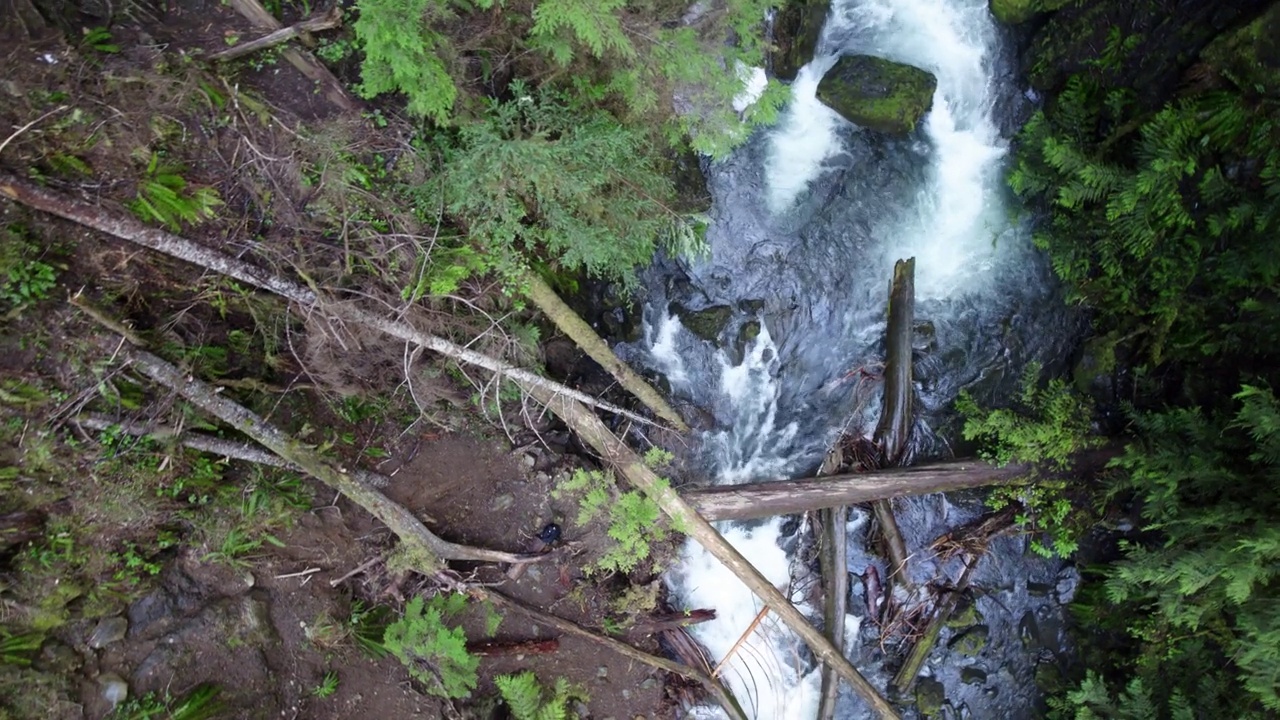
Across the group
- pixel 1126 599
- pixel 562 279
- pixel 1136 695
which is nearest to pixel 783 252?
pixel 562 279

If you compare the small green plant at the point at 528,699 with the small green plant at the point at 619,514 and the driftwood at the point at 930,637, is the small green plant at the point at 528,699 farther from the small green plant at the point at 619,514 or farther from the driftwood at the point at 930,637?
the driftwood at the point at 930,637

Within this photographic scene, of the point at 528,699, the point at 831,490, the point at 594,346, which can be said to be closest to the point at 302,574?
the point at 528,699

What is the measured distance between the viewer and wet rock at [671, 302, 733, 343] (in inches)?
297

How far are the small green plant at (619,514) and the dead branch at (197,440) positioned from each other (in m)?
2.22

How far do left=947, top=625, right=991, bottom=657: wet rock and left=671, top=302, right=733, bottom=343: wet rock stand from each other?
4656 millimetres

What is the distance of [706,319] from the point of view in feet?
24.8

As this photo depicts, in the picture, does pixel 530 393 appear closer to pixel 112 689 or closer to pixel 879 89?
pixel 112 689

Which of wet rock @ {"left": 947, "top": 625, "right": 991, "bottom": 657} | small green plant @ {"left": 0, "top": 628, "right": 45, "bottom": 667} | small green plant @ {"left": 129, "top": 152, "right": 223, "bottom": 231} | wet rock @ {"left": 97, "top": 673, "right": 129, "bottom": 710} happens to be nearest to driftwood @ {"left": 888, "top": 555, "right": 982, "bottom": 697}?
wet rock @ {"left": 947, "top": 625, "right": 991, "bottom": 657}

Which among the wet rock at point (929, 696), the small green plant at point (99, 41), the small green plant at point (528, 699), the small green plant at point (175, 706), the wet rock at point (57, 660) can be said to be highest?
the wet rock at point (929, 696)

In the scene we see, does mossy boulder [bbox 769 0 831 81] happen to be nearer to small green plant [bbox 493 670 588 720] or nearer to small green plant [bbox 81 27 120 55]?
small green plant [bbox 81 27 120 55]

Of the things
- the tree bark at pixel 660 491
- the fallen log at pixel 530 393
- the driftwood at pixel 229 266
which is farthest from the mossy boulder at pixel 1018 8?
the tree bark at pixel 660 491

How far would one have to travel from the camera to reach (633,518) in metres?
6.66

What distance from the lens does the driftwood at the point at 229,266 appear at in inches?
181

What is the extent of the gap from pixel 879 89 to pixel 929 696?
7163 millimetres
